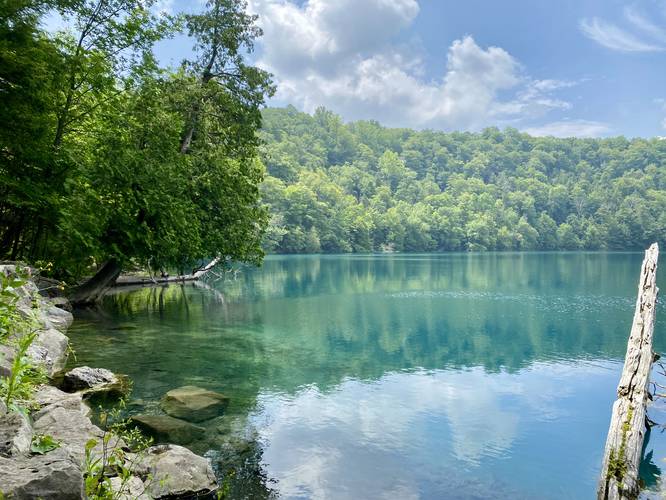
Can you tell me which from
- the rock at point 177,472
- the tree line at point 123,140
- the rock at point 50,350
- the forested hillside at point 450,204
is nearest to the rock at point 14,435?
the rock at point 177,472

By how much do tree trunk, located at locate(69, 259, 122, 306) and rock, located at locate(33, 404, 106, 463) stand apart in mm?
18321

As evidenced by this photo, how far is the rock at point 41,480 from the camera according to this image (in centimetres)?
369

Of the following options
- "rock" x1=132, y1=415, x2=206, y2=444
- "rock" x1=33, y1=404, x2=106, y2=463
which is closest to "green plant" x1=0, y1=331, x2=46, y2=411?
"rock" x1=33, y1=404, x2=106, y2=463

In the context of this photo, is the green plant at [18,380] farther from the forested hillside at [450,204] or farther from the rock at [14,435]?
the forested hillside at [450,204]

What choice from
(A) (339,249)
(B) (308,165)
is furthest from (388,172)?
(A) (339,249)

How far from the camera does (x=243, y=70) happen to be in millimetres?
25844

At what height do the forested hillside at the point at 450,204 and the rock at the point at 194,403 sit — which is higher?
the forested hillside at the point at 450,204

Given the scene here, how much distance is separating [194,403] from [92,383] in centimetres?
260

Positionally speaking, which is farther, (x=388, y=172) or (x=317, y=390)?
(x=388, y=172)

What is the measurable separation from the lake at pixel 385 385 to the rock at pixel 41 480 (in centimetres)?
475

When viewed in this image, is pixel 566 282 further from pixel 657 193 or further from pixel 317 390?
pixel 657 193

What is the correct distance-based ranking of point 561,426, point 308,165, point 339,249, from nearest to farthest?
point 561,426
point 339,249
point 308,165

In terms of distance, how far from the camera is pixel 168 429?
33.1 ft

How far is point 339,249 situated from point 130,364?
10473 cm
